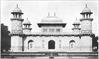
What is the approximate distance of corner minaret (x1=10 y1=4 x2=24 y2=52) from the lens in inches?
1561

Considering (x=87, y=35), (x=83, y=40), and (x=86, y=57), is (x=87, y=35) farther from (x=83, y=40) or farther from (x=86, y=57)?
(x=86, y=57)

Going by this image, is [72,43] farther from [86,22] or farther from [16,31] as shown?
[16,31]

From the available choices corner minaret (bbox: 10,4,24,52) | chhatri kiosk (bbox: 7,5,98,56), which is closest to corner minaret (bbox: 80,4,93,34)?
chhatri kiosk (bbox: 7,5,98,56)

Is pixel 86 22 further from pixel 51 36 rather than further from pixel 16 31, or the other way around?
pixel 16 31

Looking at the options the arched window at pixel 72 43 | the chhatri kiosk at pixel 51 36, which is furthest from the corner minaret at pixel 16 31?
the arched window at pixel 72 43

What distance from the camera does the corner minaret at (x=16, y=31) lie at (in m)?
39.7

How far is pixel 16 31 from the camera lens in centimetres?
3984

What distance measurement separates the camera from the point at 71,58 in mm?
35688

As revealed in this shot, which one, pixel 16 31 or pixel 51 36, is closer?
pixel 16 31

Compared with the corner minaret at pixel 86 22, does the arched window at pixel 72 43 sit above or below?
below

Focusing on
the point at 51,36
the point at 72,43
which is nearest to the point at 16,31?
the point at 51,36

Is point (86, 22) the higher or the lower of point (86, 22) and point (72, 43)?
the higher

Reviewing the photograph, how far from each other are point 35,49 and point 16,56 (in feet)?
17.1

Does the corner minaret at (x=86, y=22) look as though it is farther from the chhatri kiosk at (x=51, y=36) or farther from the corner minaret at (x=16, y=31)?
the corner minaret at (x=16, y=31)
